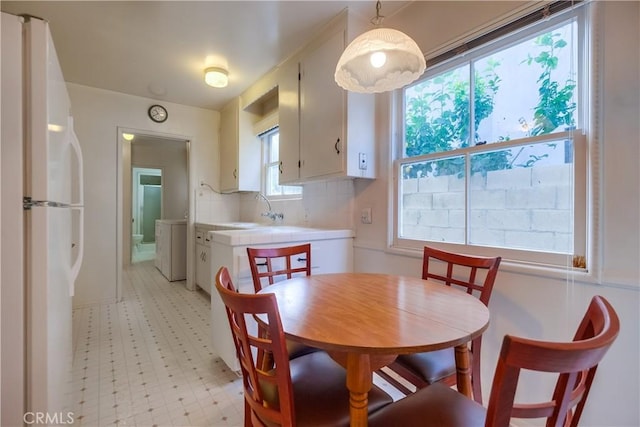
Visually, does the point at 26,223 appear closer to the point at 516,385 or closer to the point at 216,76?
the point at 516,385

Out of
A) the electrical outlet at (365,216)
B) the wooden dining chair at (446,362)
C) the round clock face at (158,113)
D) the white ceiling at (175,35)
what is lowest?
the wooden dining chair at (446,362)

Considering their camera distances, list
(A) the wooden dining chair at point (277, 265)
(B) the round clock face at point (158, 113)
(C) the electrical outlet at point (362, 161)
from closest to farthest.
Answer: (A) the wooden dining chair at point (277, 265) → (C) the electrical outlet at point (362, 161) → (B) the round clock face at point (158, 113)

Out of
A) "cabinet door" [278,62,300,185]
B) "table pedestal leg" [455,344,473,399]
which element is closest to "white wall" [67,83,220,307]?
"cabinet door" [278,62,300,185]

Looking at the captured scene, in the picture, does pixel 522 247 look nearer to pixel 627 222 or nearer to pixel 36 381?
pixel 627 222

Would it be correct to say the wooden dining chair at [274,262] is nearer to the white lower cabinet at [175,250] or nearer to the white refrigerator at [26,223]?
the white refrigerator at [26,223]

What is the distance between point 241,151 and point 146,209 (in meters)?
6.11

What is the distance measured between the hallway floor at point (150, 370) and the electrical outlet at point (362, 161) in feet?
5.47

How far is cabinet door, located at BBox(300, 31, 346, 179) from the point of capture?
2076 mm

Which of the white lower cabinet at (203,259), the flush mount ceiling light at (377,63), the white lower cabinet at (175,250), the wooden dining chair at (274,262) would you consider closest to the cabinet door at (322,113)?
the flush mount ceiling light at (377,63)

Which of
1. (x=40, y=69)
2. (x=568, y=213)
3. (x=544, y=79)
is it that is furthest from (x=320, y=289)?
(x=544, y=79)

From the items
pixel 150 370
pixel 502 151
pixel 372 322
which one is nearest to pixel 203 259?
pixel 150 370

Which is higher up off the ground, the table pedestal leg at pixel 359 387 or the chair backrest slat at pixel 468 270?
the chair backrest slat at pixel 468 270

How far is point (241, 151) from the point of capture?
358cm

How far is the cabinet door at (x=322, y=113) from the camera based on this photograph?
2.08 meters
